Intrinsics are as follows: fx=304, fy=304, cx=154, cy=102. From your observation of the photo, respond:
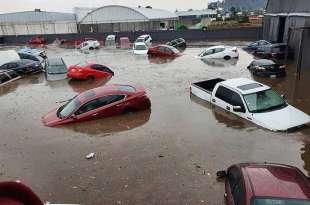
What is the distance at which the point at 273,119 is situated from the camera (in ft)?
36.0

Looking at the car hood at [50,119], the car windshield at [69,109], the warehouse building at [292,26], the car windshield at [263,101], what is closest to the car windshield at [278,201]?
the car windshield at [263,101]

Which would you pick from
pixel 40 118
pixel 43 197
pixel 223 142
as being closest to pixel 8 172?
pixel 43 197

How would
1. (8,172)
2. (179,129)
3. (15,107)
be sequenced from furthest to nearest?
1. (15,107)
2. (179,129)
3. (8,172)

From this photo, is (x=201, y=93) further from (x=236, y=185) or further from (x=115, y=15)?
(x=115, y=15)

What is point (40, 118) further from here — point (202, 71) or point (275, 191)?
point (202, 71)

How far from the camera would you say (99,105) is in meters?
13.1

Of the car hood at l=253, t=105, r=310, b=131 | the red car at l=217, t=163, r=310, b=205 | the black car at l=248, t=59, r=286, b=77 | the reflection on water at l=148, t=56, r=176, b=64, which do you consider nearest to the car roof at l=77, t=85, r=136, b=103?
the car hood at l=253, t=105, r=310, b=131

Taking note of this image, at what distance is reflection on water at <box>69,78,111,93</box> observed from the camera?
66.0ft

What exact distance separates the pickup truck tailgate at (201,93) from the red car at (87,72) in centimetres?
878

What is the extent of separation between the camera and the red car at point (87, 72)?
21609 mm

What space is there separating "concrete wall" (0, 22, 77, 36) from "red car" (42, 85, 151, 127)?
52413 mm

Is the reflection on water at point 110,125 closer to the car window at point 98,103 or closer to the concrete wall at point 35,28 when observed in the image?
the car window at point 98,103

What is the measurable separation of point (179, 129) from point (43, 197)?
18.9 feet

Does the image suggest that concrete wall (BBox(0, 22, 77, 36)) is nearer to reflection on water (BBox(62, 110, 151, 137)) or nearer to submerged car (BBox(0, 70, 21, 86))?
submerged car (BBox(0, 70, 21, 86))
